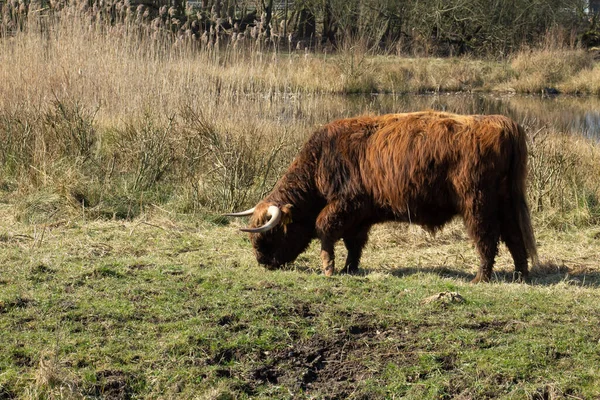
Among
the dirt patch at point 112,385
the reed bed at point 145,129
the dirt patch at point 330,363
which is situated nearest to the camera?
the dirt patch at point 112,385

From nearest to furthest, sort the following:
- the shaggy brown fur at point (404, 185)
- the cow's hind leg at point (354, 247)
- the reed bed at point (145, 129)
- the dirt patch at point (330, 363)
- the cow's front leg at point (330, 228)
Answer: the dirt patch at point (330, 363)
the shaggy brown fur at point (404, 185)
the cow's front leg at point (330, 228)
the cow's hind leg at point (354, 247)
the reed bed at point (145, 129)

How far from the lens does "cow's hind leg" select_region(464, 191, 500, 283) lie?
23.2 ft

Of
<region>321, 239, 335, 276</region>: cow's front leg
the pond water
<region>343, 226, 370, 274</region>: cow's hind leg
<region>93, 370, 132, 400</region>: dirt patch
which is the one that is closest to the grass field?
<region>93, 370, 132, 400</region>: dirt patch

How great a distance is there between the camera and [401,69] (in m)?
28.9

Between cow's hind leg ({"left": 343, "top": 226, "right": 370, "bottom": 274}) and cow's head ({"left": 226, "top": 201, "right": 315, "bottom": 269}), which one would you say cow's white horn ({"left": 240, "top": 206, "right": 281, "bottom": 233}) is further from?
cow's hind leg ({"left": 343, "top": 226, "right": 370, "bottom": 274})

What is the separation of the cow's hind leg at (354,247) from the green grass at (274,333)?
840 millimetres

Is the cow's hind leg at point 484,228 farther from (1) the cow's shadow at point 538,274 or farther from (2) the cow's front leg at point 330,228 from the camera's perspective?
(2) the cow's front leg at point 330,228

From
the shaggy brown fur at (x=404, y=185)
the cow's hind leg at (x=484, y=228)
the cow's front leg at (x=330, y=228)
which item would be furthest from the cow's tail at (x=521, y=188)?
the cow's front leg at (x=330, y=228)

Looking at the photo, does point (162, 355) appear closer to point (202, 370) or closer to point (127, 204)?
point (202, 370)

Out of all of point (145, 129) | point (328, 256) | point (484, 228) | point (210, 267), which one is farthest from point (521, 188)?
point (145, 129)

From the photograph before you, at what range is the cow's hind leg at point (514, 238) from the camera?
731 cm

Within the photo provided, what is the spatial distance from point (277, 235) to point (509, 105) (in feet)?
59.5

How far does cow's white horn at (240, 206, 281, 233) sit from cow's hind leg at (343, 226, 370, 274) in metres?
0.70

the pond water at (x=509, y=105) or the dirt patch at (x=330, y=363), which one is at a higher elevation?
the dirt patch at (x=330, y=363)
